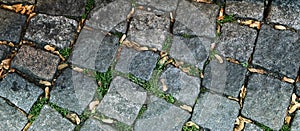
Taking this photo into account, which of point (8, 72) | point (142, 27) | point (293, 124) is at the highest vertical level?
point (142, 27)

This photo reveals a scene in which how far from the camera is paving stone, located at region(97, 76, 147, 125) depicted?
144 inches

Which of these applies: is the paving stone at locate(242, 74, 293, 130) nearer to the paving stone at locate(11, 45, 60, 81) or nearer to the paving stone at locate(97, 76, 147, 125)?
the paving stone at locate(97, 76, 147, 125)

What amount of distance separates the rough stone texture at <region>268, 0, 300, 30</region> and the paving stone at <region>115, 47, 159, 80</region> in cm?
98

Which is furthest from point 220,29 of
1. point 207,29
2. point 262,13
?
point 262,13

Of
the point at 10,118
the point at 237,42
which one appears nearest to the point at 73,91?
the point at 10,118

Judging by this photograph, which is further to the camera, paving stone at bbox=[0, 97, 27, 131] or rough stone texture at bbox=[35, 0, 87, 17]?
rough stone texture at bbox=[35, 0, 87, 17]

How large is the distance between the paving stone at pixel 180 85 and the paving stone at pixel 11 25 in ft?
3.78

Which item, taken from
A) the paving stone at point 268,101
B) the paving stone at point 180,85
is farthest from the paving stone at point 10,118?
the paving stone at point 268,101

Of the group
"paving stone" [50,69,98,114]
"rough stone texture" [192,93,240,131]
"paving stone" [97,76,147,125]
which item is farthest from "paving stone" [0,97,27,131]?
"rough stone texture" [192,93,240,131]

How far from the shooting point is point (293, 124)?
3.62 metres

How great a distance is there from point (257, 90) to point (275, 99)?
0.49ft

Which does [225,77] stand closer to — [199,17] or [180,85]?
[180,85]

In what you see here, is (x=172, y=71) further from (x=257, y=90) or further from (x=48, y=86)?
(x=48, y=86)

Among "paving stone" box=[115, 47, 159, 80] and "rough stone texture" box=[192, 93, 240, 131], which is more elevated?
"paving stone" box=[115, 47, 159, 80]
